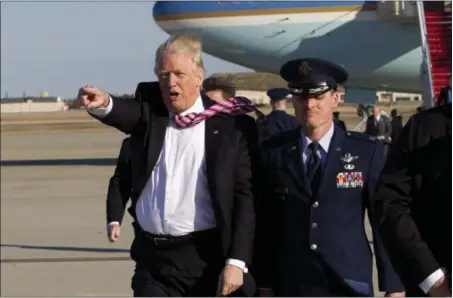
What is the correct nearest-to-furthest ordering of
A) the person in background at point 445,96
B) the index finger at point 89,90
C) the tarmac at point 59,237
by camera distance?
1. the person in background at point 445,96
2. the index finger at point 89,90
3. the tarmac at point 59,237

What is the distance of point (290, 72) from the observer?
4.62 metres

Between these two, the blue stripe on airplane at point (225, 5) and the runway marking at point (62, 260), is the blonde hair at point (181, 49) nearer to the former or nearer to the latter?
the runway marking at point (62, 260)

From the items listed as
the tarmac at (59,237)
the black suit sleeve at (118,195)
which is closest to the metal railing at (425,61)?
the tarmac at (59,237)

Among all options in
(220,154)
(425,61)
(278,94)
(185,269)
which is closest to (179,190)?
(220,154)

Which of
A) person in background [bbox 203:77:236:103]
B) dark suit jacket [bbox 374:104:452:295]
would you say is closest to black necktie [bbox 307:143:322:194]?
dark suit jacket [bbox 374:104:452:295]

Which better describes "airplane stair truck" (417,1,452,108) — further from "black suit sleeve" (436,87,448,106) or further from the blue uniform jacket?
"black suit sleeve" (436,87,448,106)

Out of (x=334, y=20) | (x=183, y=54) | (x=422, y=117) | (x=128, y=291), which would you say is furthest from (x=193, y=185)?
(x=334, y=20)

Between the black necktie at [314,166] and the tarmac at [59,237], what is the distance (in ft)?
14.1

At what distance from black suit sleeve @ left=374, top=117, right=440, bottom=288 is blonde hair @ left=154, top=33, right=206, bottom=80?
1140 millimetres

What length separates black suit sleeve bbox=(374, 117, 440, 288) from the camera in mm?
3539

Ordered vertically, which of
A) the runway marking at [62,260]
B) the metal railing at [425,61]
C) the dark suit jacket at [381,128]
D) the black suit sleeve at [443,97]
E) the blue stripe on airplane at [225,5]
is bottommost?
the dark suit jacket at [381,128]

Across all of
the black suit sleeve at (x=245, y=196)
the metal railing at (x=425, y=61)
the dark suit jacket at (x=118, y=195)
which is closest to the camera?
the black suit sleeve at (x=245, y=196)

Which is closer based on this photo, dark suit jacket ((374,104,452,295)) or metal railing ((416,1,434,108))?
dark suit jacket ((374,104,452,295))

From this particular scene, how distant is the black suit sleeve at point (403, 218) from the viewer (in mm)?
3539
